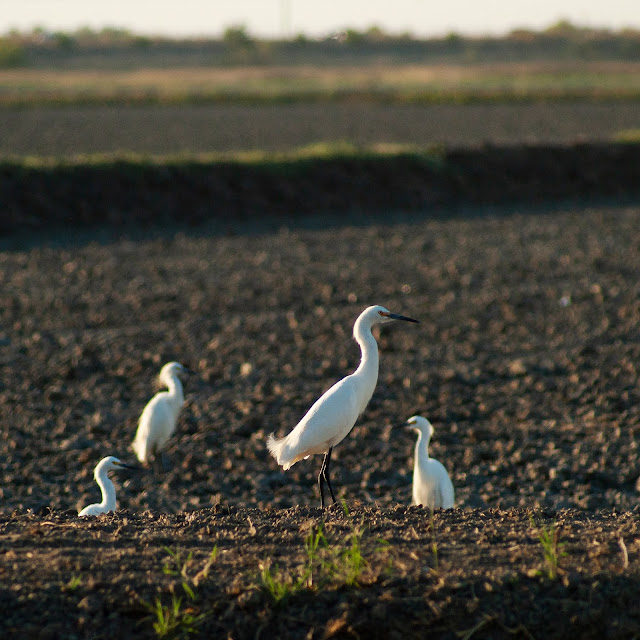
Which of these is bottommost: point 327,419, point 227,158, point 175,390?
point 175,390

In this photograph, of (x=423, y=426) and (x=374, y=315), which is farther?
(x=423, y=426)

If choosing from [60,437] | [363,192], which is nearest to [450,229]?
[363,192]

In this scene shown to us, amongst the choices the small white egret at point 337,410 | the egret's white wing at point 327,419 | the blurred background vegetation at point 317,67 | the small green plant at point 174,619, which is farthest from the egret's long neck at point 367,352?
the blurred background vegetation at point 317,67

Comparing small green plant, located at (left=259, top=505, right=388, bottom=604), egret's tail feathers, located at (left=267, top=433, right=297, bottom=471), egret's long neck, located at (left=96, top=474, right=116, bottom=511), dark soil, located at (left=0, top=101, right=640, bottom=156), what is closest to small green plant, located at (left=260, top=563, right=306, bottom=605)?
small green plant, located at (left=259, top=505, right=388, bottom=604)

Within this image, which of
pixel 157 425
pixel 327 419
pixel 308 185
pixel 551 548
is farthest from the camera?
pixel 308 185

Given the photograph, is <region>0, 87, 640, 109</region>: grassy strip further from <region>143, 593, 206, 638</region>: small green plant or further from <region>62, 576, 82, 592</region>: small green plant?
<region>143, 593, 206, 638</region>: small green plant

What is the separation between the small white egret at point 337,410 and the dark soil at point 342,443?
535 mm

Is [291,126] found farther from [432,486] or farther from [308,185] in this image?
[432,486]

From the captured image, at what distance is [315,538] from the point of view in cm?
569

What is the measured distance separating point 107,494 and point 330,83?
54.8 meters

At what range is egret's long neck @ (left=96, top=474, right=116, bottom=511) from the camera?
7301 millimetres

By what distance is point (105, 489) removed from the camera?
7473 mm

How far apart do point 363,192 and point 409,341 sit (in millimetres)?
13587

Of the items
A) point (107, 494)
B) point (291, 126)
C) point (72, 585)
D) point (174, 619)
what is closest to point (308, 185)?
point (291, 126)
